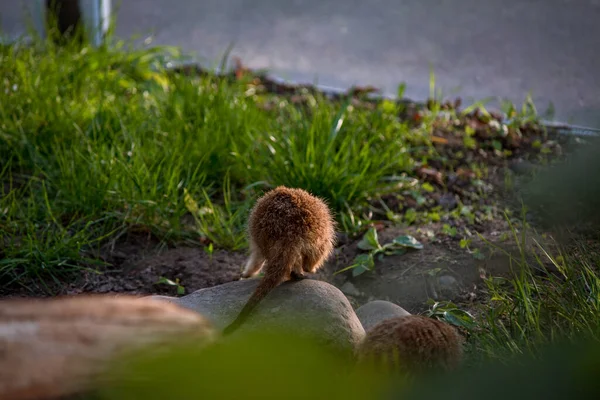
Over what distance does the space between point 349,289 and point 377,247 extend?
32 centimetres

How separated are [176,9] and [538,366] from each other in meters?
7.36

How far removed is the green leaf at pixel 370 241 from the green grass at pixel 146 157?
0.94 feet

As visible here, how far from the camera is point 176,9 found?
7.75 m

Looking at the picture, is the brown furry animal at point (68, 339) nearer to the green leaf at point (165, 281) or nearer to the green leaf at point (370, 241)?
the green leaf at point (165, 281)

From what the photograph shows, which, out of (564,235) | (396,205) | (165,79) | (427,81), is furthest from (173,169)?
(427,81)

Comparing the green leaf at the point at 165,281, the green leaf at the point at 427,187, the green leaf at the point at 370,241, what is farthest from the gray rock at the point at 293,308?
the green leaf at the point at 427,187

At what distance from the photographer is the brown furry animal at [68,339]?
117cm

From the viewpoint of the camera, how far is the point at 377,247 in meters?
4.08

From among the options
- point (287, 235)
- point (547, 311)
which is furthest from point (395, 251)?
point (547, 311)

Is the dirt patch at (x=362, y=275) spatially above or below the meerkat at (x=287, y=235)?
below

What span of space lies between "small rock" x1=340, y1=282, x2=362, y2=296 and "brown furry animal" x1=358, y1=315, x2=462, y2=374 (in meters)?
1.16

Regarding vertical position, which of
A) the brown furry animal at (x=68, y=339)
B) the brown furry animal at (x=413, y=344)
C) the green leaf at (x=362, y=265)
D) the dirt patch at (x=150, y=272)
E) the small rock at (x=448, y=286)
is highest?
the brown furry animal at (x=68, y=339)

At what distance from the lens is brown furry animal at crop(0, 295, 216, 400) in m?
1.17

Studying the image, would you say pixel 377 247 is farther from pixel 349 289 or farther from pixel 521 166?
pixel 521 166
